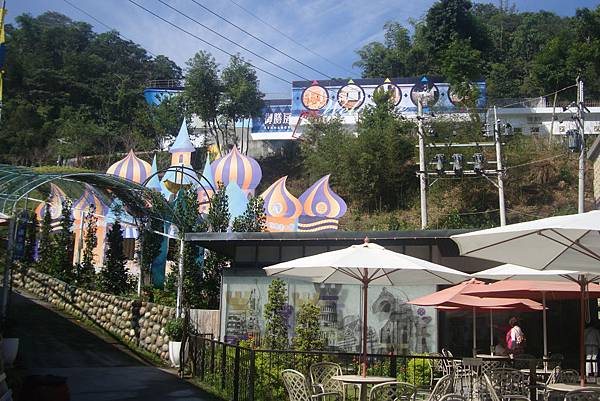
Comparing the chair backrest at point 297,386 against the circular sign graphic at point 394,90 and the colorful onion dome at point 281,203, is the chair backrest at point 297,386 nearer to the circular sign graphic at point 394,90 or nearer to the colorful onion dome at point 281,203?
the colorful onion dome at point 281,203

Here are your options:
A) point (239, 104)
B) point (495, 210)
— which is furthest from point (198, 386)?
point (239, 104)

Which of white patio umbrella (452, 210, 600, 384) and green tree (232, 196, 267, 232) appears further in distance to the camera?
green tree (232, 196, 267, 232)

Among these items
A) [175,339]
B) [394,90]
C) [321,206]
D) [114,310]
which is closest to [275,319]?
[175,339]

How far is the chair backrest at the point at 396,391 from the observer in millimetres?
7078

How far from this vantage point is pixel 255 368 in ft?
31.6

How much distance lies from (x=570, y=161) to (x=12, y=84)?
4809 centimetres

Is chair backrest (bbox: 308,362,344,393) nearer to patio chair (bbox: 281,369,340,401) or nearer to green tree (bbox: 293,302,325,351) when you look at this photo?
patio chair (bbox: 281,369,340,401)

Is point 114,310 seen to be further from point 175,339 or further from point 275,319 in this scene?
point 275,319

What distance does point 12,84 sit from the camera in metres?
58.8

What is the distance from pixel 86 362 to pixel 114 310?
4758 millimetres

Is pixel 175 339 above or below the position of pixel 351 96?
below

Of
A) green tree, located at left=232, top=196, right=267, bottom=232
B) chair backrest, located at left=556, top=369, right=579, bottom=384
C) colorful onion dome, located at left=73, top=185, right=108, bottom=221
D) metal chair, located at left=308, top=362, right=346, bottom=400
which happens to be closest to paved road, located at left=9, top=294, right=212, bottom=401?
metal chair, located at left=308, top=362, right=346, bottom=400

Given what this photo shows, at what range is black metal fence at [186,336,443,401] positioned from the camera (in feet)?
31.3

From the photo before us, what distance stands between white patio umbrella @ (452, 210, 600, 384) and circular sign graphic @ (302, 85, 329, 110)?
45063mm
